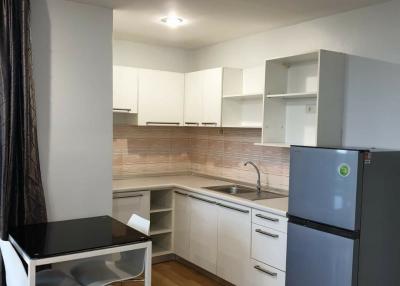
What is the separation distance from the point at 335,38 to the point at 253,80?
1010 mm

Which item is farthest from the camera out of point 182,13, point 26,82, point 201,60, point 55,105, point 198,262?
point 201,60

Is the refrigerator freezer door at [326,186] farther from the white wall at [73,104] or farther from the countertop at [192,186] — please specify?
the white wall at [73,104]

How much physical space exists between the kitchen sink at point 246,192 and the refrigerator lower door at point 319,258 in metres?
0.69

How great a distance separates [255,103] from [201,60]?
1.14m

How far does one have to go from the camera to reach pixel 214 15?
11.2ft

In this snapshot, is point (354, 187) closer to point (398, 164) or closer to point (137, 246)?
point (398, 164)

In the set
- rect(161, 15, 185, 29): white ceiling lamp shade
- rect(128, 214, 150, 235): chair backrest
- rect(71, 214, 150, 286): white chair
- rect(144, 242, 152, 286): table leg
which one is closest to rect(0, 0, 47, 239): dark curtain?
rect(71, 214, 150, 286): white chair

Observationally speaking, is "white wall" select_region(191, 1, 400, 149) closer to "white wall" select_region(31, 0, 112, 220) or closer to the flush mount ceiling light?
the flush mount ceiling light

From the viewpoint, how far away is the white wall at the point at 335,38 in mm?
2924

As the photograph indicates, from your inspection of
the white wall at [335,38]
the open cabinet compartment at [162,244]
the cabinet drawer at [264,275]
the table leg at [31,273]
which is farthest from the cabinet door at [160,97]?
the table leg at [31,273]

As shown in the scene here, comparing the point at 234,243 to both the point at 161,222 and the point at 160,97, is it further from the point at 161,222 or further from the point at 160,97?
the point at 160,97

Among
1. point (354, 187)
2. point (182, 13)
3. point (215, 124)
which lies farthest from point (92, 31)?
point (354, 187)

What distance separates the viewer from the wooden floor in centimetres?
379

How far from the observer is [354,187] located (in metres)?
2.45
